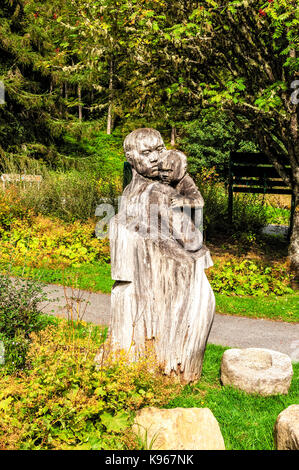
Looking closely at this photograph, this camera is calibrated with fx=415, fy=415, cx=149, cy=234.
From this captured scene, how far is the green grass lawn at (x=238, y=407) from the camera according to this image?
11.2 ft

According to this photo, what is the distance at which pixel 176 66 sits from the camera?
25.6 ft

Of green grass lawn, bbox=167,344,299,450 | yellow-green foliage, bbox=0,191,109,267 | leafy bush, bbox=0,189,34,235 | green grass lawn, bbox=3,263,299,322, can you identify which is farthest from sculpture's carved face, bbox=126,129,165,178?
leafy bush, bbox=0,189,34,235

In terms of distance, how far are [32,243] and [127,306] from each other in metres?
6.43

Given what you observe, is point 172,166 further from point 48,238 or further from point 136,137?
point 48,238

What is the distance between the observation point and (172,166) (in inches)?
139

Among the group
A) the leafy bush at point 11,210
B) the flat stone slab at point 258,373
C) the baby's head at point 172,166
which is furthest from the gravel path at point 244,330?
the leafy bush at point 11,210

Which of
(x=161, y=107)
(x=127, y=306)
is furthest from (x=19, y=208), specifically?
(x=127, y=306)

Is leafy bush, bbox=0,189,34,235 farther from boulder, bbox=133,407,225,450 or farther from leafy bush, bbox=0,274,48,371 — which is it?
boulder, bbox=133,407,225,450

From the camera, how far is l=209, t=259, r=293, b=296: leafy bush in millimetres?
7867

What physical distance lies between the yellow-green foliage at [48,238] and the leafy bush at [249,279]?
2.72 m

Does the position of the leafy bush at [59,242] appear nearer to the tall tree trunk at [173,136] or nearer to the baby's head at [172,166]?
the baby's head at [172,166]

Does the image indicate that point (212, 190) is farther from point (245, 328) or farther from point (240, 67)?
point (245, 328)

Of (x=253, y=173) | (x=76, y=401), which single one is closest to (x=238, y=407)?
(x=76, y=401)

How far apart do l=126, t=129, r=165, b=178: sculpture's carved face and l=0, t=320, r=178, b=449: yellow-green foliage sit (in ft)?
5.33
